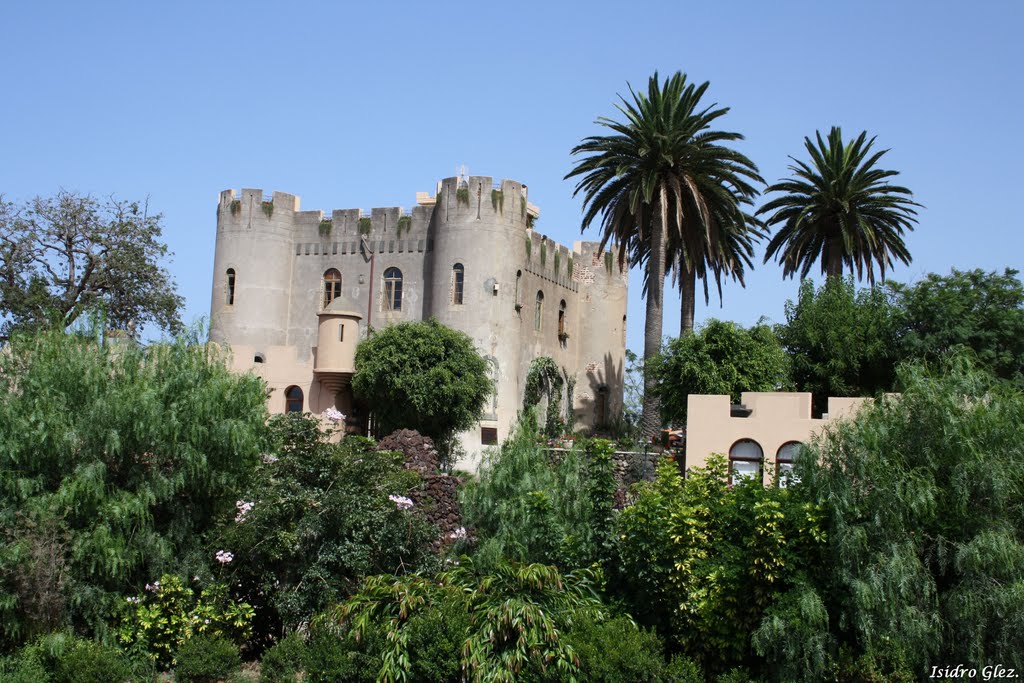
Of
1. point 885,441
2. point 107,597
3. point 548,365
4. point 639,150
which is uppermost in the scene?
point 639,150

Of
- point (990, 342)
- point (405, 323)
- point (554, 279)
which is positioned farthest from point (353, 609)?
point (554, 279)

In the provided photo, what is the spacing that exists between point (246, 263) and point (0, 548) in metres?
24.6

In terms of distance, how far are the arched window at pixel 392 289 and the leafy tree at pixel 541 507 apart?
19.9 m

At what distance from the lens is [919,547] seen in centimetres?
1788

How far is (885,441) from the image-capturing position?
18797 mm

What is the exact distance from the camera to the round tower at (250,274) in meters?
42.0

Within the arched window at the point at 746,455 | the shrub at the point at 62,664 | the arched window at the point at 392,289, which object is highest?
the arched window at the point at 392,289

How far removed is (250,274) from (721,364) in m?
17.4

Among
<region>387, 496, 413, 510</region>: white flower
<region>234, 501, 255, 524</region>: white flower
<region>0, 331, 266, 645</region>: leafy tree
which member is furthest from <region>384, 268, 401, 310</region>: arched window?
<region>387, 496, 413, 510</region>: white flower

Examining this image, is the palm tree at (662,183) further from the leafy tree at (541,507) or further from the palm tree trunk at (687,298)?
the leafy tree at (541,507)

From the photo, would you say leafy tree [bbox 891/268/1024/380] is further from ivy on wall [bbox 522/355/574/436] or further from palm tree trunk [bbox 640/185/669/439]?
ivy on wall [bbox 522/355/574/436]

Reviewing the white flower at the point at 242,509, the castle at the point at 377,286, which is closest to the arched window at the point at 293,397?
the castle at the point at 377,286

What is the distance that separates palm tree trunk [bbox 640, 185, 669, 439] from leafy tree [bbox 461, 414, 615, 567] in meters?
13.7

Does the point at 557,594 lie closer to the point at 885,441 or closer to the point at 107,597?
the point at 885,441
